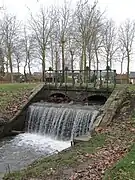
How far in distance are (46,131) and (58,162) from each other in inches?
306

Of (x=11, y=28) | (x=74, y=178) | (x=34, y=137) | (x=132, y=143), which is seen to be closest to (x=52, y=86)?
(x=34, y=137)

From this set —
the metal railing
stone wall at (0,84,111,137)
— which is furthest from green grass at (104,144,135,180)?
the metal railing

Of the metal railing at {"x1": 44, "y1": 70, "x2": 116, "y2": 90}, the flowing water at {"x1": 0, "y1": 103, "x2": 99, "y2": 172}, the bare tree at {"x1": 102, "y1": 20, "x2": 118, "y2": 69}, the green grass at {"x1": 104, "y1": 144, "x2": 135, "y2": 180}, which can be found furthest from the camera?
the bare tree at {"x1": 102, "y1": 20, "x2": 118, "y2": 69}

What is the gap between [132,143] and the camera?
9.38 meters

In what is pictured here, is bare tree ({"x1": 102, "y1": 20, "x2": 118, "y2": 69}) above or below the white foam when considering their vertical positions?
above

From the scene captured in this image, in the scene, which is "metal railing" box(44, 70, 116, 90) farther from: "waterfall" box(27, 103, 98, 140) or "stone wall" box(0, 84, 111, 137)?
"waterfall" box(27, 103, 98, 140)

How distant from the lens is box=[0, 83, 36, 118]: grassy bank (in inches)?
695

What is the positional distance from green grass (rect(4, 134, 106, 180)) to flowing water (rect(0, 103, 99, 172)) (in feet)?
8.05

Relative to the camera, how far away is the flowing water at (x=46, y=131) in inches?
485

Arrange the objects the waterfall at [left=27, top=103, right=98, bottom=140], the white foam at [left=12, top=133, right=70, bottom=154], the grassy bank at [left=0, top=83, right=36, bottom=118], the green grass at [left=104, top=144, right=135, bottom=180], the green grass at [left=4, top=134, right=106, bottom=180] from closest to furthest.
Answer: the green grass at [left=104, top=144, right=135, bottom=180], the green grass at [left=4, top=134, right=106, bottom=180], the white foam at [left=12, top=133, right=70, bottom=154], the waterfall at [left=27, top=103, right=98, bottom=140], the grassy bank at [left=0, top=83, right=36, bottom=118]

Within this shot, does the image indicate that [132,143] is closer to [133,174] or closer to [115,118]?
[133,174]

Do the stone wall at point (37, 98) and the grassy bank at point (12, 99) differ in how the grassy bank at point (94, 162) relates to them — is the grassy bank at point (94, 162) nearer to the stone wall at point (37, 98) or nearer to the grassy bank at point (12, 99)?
the stone wall at point (37, 98)

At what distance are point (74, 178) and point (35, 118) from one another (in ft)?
34.1

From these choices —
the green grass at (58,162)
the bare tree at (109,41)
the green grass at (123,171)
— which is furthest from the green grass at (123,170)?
the bare tree at (109,41)
